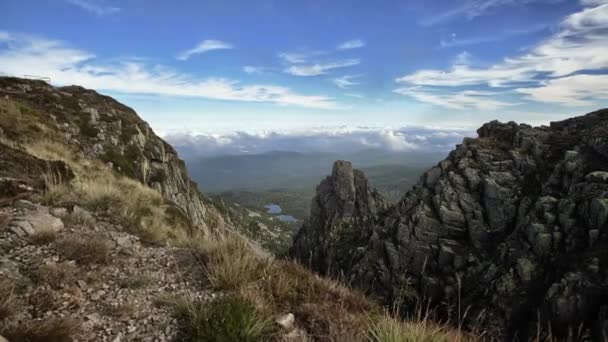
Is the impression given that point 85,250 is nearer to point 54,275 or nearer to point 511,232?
point 54,275

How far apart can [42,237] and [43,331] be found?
12.5ft

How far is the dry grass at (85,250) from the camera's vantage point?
654 centimetres

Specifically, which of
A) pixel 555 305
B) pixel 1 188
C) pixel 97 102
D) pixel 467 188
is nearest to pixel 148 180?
pixel 97 102

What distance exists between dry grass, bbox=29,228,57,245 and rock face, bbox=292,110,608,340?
1145 inches

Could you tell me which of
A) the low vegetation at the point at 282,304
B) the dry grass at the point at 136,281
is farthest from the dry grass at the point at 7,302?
the low vegetation at the point at 282,304

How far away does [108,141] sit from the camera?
3744 cm

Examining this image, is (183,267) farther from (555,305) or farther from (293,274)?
(555,305)

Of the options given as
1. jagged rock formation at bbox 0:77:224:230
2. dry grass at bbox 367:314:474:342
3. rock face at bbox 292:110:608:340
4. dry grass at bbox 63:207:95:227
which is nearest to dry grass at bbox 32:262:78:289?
dry grass at bbox 63:207:95:227

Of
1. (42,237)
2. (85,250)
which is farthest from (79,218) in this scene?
(85,250)

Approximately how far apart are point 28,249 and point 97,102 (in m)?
52.5

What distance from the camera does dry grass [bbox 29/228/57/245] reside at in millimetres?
6930

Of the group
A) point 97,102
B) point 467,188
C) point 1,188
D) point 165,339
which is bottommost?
point 467,188

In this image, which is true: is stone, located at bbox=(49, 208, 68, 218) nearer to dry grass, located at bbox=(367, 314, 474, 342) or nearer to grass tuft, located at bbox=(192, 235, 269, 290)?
grass tuft, located at bbox=(192, 235, 269, 290)

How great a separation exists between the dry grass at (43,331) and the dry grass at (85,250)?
90.8 inches
